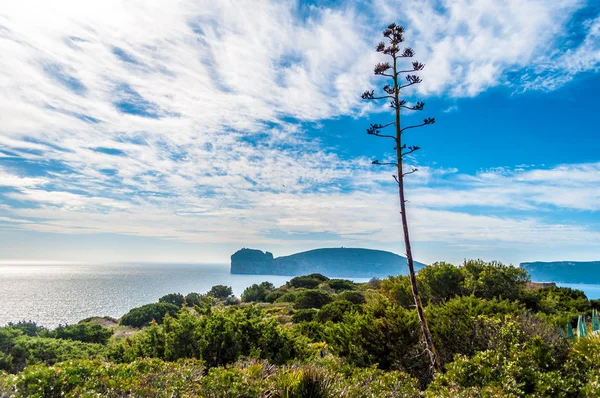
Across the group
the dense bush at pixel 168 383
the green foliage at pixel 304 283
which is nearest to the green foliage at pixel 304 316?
the dense bush at pixel 168 383

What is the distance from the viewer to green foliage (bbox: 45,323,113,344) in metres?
19.4

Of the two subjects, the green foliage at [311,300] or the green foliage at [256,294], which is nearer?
the green foliage at [311,300]

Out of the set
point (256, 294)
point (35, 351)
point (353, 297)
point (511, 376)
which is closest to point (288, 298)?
point (256, 294)

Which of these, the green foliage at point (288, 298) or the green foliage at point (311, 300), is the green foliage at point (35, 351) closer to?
the green foliage at point (311, 300)

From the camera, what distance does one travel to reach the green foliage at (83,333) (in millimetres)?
19422

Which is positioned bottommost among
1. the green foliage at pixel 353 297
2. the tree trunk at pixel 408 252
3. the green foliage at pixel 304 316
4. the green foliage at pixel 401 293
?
the green foliage at pixel 304 316

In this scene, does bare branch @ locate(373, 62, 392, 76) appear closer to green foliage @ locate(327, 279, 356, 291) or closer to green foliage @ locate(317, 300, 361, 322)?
green foliage @ locate(317, 300, 361, 322)

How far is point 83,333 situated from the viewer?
20.0 m

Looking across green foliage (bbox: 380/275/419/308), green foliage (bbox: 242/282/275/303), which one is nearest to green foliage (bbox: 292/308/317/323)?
green foliage (bbox: 380/275/419/308)

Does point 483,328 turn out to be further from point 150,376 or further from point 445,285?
point 445,285

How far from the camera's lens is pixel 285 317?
25141 millimetres

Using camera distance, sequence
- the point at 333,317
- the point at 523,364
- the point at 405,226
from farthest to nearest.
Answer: the point at 333,317 → the point at 405,226 → the point at 523,364

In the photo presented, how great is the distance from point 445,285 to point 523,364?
1883cm

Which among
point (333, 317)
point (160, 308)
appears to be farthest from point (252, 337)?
point (160, 308)
